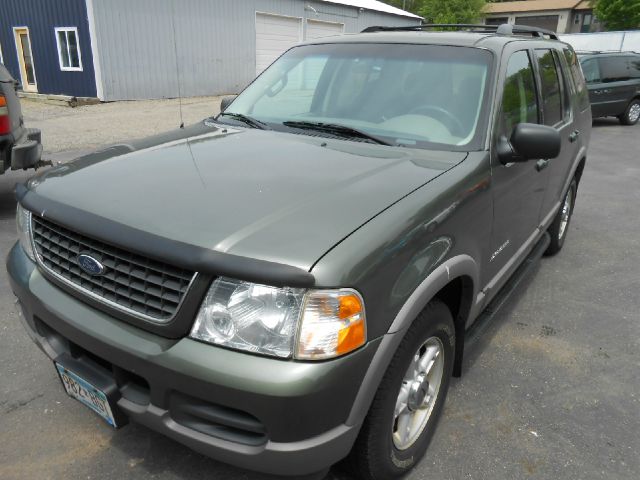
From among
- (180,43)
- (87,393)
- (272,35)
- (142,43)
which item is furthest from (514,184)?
(272,35)

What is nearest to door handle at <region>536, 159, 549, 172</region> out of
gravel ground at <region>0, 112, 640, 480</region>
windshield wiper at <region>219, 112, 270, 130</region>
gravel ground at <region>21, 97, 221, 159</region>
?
gravel ground at <region>0, 112, 640, 480</region>

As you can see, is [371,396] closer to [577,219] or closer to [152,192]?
[152,192]

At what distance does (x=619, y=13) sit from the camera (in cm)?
3744

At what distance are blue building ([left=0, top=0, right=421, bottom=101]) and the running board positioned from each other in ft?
38.4

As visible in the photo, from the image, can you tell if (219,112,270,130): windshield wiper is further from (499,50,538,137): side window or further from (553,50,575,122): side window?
(553,50,575,122): side window

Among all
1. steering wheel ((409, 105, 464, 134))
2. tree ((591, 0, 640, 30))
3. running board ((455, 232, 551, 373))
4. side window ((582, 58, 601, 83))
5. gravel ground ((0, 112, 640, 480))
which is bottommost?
gravel ground ((0, 112, 640, 480))

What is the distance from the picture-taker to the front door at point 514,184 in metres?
2.75

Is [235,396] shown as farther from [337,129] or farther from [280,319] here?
[337,129]

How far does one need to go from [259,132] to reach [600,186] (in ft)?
21.9

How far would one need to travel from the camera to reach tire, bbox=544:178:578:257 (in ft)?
15.5

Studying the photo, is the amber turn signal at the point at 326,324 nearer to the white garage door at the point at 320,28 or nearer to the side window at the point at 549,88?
the side window at the point at 549,88

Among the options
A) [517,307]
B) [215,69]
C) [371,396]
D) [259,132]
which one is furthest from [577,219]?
[215,69]

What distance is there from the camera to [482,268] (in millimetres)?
2648

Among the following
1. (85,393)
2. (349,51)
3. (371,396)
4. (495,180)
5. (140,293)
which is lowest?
(85,393)
